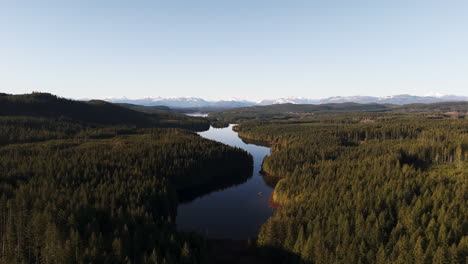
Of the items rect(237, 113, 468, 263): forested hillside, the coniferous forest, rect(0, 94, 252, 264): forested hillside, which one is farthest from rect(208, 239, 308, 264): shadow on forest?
rect(0, 94, 252, 264): forested hillside

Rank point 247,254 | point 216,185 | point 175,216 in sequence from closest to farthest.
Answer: point 247,254 < point 175,216 < point 216,185

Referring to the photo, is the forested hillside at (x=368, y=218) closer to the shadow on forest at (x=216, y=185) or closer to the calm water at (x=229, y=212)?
the calm water at (x=229, y=212)

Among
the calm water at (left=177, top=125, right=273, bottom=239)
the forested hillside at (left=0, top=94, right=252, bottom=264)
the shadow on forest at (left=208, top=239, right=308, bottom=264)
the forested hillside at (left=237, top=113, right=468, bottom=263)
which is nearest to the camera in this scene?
the forested hillside at (left=0, top=94, right=252, bottom=264)

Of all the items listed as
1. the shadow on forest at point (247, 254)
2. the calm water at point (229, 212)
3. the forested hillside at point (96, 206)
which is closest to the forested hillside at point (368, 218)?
the shadow on forest at point (247, 254)

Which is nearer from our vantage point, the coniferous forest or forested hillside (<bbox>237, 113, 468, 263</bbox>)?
the coniferous forest

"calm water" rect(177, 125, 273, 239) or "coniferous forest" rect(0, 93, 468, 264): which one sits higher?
"coniferous forest" rect(0, 93, 468, 264)

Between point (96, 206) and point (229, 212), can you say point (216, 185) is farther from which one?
point (96, 206)

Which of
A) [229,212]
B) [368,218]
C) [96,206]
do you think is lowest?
[229,212]

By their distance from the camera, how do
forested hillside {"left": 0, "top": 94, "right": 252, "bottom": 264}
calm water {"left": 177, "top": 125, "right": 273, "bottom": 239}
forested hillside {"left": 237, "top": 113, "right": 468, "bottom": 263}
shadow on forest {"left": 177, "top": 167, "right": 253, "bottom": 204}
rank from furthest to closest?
shadow on forest {"left": 177, "top": 167, "right": 253, "bottom": 204}
calm water {"left": 177, "top": 125, "right": 273, "bottom": 239}
forested hillside {"left": 237, "top": 113, "right": 468, "bottom": 263}
forested hillside {"left": 0, "top": 94, "right": 252, "bottom": 264}

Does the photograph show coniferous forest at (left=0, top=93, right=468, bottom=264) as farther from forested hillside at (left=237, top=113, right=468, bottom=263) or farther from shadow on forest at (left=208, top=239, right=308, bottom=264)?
shadow on forest at (left=208, top=239, right=308, bottom=264)

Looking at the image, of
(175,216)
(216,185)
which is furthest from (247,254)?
(216,185)
